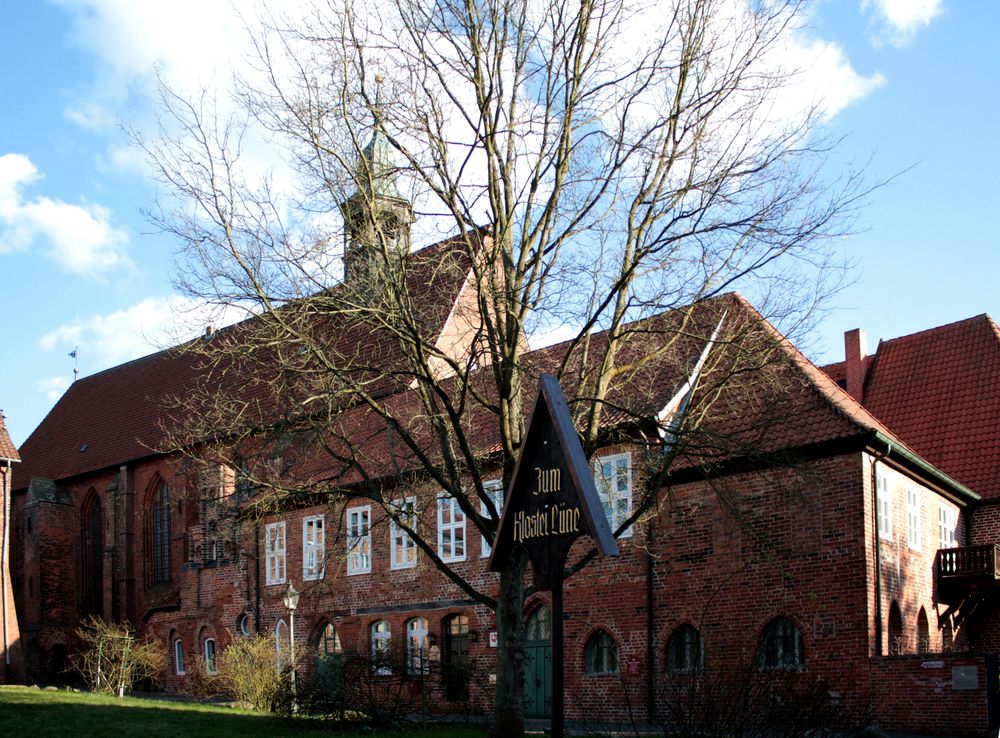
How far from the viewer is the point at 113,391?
46.7 metres

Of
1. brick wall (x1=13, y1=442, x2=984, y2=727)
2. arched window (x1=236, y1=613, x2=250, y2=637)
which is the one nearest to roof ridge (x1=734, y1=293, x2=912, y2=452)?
brick wall (x1=13, y1=442, x2=984, y2=727)

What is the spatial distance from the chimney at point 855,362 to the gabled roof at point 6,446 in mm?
27032

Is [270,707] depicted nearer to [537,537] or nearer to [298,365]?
[298,365]

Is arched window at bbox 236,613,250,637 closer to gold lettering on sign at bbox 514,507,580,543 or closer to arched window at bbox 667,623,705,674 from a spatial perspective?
arched window at bbox 667,623,705,674

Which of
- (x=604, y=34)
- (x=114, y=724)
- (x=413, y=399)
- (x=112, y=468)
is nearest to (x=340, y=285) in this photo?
(x=604, y=34)

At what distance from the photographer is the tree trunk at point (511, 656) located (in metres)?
14.5

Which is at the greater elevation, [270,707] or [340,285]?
[340,285]

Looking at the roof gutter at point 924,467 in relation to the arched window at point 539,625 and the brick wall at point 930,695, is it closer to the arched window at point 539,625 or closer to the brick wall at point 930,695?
the brick wall at point 930,695

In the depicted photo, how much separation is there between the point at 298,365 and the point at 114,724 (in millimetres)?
5782

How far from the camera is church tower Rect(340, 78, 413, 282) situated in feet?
49.1

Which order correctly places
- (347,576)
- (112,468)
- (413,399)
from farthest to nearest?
(112,468), (347,576), (413,399)

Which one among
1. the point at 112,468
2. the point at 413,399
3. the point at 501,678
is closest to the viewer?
the point at 501,678

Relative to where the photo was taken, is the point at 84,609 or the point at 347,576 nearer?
the point at 347,576

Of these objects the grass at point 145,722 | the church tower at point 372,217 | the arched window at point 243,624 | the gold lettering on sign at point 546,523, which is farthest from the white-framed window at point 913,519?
the arched window at point 243,624
